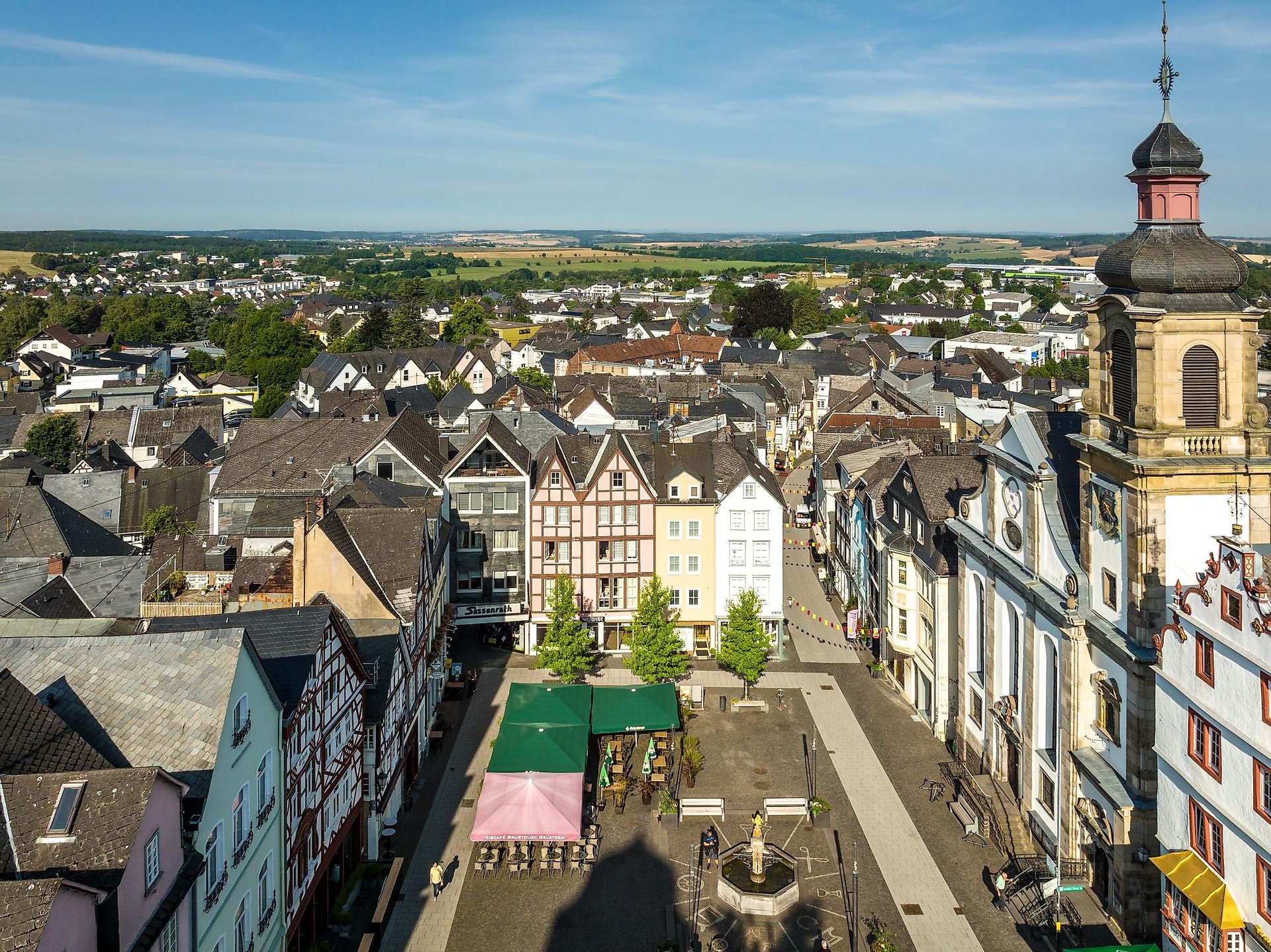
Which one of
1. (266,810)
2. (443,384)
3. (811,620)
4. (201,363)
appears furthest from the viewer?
(201,363)

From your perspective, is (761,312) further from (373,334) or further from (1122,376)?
(1122,376)

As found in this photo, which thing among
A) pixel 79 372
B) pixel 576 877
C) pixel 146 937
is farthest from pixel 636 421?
pixel 79 372

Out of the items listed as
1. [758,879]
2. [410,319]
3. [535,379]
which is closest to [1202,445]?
[758,879]

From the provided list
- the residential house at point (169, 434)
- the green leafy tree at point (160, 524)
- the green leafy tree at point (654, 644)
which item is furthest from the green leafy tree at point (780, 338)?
the green leafy tree at point (654, 644)

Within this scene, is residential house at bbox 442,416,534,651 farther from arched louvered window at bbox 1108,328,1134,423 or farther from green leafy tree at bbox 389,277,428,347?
green leafy tree at bbox 389,277,428,347

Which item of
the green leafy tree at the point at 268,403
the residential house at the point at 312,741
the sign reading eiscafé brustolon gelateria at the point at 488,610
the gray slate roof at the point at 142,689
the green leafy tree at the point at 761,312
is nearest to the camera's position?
the gray slate roof at the point at 142,689

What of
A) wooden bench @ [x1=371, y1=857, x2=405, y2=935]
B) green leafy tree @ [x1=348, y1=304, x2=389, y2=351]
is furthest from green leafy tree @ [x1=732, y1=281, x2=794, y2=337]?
wooden bench @ [x1=371, y1=857, x2=405, y2=935]

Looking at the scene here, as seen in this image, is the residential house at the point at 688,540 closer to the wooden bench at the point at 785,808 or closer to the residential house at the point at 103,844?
the wooden bench at the point at 785,808
